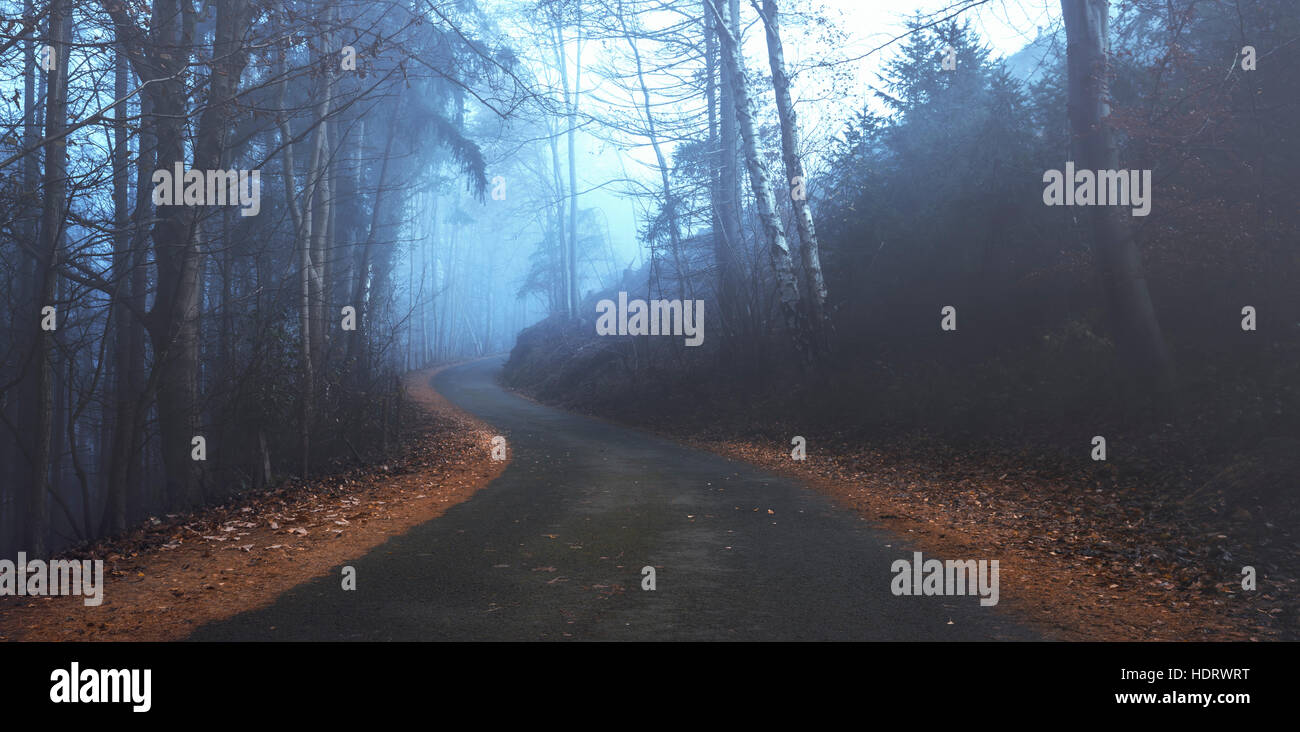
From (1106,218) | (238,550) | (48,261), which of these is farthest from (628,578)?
(1106,218)

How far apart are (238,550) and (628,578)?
3.96 meters

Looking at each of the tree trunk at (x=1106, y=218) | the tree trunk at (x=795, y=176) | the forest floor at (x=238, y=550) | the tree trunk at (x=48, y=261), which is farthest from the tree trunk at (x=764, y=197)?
the tree trunk at (x=48, y=261)

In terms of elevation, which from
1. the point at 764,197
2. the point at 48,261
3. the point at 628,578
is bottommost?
the point at 628,578

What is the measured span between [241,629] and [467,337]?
5870 cm

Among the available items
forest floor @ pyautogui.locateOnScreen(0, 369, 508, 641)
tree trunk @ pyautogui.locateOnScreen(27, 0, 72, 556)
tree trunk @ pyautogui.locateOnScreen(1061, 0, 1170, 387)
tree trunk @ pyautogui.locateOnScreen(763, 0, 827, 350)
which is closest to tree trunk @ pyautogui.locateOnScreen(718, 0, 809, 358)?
tree trunk @ pyautogui.locateOnScreen(763, 0, 827, 350)

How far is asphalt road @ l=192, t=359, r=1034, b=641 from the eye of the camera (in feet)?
17.9

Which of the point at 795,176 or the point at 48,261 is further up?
the point at 795,176

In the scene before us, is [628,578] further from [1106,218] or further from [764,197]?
[764,197]

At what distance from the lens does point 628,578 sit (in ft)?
22.3

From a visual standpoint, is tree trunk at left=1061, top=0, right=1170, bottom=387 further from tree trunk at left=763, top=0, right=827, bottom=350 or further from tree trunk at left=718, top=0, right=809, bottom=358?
tree trunk at left=718, top=0, right=809, bottom=358

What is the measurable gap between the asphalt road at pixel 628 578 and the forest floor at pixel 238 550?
0.38m
